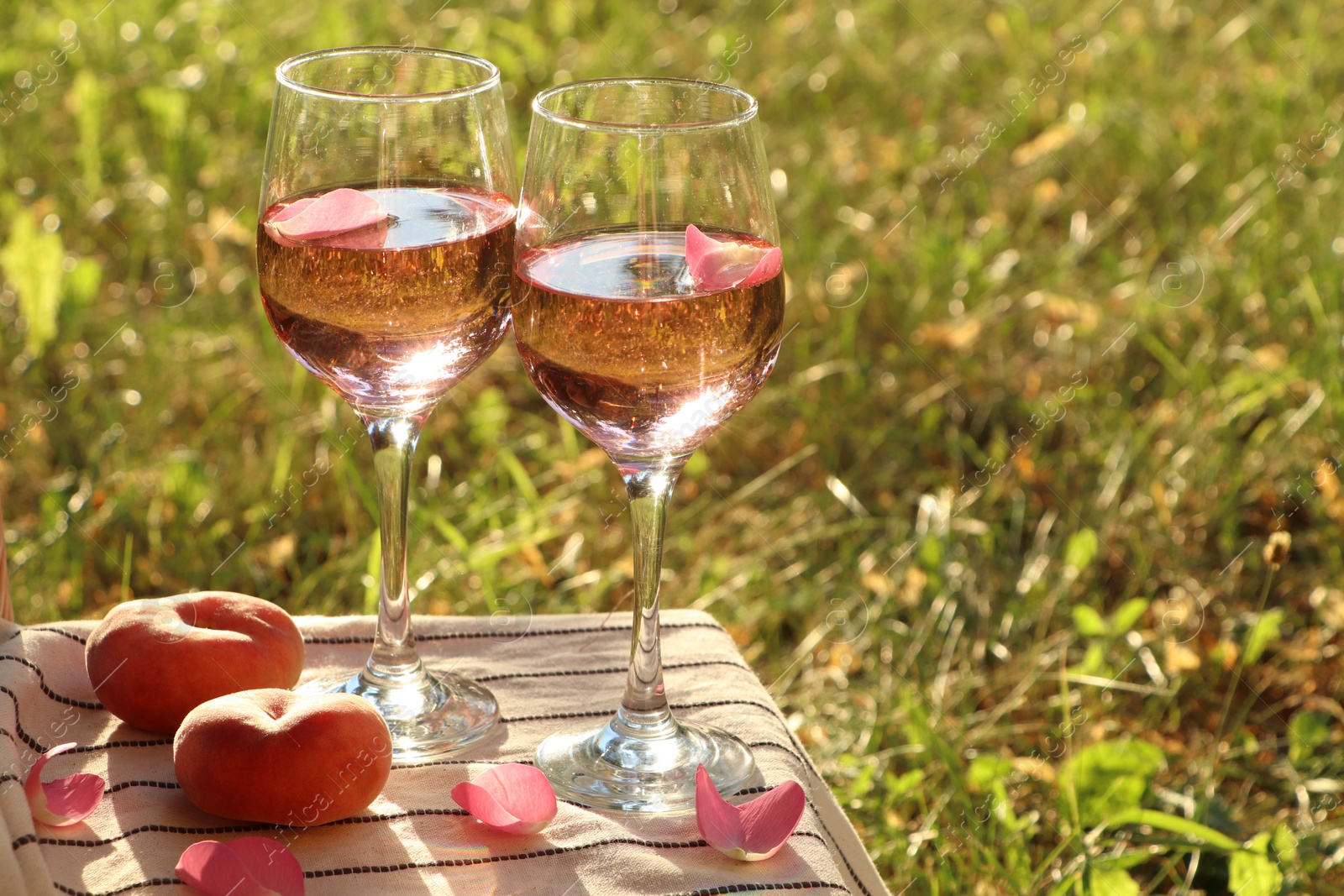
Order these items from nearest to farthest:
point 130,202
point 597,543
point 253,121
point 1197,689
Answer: point 1197,689, point 597,543, point 130,202, point 253,121

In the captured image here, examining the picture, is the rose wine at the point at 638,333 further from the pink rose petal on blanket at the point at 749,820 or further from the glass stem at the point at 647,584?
the pink rose petal on blanket at the point at 749,820

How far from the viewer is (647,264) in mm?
1152

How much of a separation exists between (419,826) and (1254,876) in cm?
118

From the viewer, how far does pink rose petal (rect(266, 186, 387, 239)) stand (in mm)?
1227

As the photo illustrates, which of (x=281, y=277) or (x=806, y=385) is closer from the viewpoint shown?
(x=281, y=277)

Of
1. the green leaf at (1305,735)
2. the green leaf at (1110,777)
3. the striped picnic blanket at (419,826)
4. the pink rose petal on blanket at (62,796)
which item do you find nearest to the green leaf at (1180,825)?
the green leaf at (1110,777)

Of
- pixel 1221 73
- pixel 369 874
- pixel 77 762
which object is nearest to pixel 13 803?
pixel 77 762

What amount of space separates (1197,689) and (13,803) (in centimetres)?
203

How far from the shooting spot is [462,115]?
4.12 ft

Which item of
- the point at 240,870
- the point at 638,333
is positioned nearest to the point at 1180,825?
the point at 638,333

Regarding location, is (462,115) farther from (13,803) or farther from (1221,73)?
(1221,73)

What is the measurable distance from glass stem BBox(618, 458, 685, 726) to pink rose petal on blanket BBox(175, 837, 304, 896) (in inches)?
14.5

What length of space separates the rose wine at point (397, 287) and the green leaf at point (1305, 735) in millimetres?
1632

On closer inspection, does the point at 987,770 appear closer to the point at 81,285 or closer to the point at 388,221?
the point at 388,221
